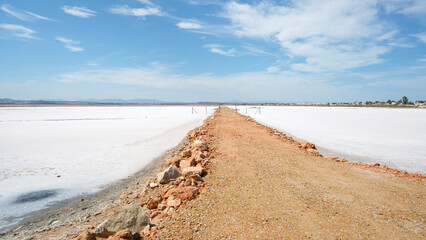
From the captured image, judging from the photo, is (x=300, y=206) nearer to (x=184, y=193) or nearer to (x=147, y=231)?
(x=184, y=193)

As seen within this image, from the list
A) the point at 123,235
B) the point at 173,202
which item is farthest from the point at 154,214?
the point at 123,235

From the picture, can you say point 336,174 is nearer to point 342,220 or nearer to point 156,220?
point 342,220

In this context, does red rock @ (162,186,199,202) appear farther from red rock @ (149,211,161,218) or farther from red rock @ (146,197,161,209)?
red rock @ (149,211,161,218)

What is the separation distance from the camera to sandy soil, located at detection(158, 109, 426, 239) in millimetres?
3295

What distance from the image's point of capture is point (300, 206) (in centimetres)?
404

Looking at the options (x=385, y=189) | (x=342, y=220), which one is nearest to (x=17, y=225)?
(x=342, y=220)

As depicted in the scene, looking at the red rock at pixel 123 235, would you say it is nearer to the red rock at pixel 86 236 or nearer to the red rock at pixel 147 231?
the red rock at pixel 147 231

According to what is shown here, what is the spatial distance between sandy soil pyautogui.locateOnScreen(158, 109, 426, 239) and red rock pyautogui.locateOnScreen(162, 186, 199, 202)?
0.15m

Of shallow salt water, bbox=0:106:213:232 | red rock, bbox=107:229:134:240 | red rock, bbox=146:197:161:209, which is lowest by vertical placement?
shallow salt water, bbox=0:106:213:232

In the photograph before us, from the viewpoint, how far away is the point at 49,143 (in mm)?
13086

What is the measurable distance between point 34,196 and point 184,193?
4703 mm

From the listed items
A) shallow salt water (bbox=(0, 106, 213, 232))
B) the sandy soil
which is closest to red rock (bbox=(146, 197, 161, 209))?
the sandy soil

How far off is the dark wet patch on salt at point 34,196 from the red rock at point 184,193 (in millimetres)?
3954

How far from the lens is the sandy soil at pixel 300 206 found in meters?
3.29
